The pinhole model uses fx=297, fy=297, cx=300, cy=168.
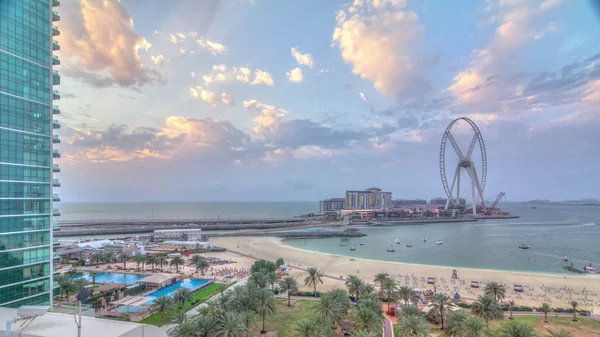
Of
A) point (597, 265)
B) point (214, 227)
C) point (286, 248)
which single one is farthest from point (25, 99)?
point (214, 227)

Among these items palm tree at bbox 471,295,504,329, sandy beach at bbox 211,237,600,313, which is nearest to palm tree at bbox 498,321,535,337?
palm tree at bbox 471,295,504,329

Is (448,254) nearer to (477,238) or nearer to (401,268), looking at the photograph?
(401,268)

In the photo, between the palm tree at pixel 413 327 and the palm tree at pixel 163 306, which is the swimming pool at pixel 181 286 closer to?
the palm tree at pixel 163 306

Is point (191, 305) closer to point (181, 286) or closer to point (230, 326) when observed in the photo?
point (181, 286)

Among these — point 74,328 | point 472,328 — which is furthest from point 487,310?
point 74,328

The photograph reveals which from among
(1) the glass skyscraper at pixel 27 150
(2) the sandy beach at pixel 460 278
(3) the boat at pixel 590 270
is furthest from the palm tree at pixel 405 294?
(3) the boat at pixel 590 270

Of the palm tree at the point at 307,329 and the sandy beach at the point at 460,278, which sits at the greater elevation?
the palm tree at the point at 307,329

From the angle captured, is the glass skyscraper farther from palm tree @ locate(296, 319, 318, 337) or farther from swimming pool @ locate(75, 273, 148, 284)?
palm tree @ locate(296, 319, 318, 337)
